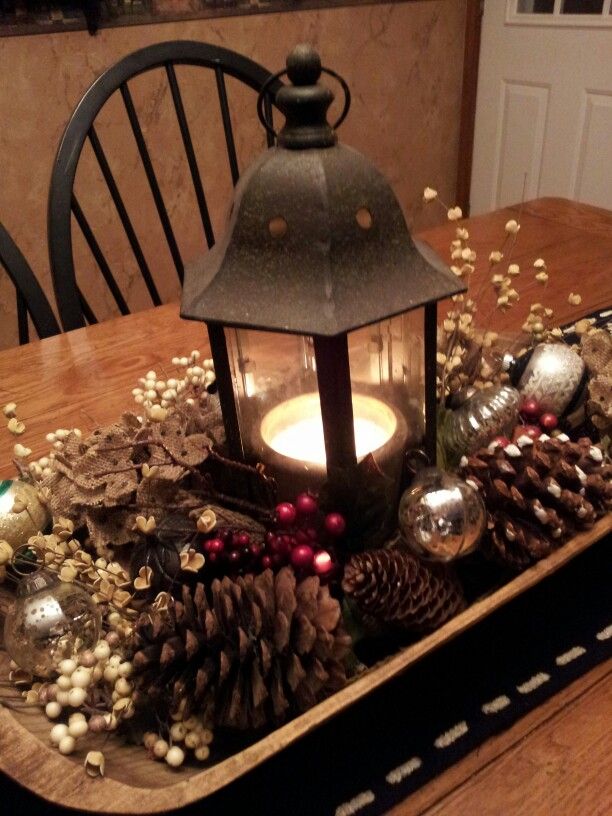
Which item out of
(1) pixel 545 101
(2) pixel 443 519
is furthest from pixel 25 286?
(1) pixel 545 101

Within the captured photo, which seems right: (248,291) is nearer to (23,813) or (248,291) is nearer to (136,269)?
(23,813)

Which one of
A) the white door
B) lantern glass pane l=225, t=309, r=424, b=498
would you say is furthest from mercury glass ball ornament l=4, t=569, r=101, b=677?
the white door

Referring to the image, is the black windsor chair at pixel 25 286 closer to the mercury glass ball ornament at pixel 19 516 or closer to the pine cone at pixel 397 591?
the mercury glass ball ornament at pixel 19 516

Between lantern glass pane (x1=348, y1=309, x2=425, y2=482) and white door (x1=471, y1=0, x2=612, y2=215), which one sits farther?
white door (x1=471, y1=0, x2=612, y2=215)

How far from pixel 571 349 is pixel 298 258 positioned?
35cm

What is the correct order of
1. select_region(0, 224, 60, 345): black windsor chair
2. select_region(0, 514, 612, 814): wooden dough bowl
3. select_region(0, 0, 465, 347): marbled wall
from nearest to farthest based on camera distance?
select_region(0, 514, 612, 814): wooden dough bowl < select_region(0, 224, 60, 345): black windsor chair < select_region(0, 0, 465, 347): marbled wall

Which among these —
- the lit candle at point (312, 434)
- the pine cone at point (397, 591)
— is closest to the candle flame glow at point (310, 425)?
the lit candle at point (312, 434)

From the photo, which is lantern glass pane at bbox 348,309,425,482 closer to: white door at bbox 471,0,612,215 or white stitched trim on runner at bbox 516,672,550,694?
white stitched trim on runner at bbox 516,672,550,694

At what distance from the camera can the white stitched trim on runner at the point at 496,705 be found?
0.50 metres

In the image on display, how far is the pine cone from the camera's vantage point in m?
0.46

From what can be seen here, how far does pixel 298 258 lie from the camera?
18.0 inches

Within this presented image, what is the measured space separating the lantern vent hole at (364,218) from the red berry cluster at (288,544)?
0.62 feet

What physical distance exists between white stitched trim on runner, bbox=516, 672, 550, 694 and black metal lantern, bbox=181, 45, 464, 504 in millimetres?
180

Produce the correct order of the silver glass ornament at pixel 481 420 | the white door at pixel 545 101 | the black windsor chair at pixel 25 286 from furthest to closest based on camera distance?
1. the white door at pixel 545 101
2. the black windsor chair at pixel 25 286
3. the silver glass ornament at pixel 481 420
